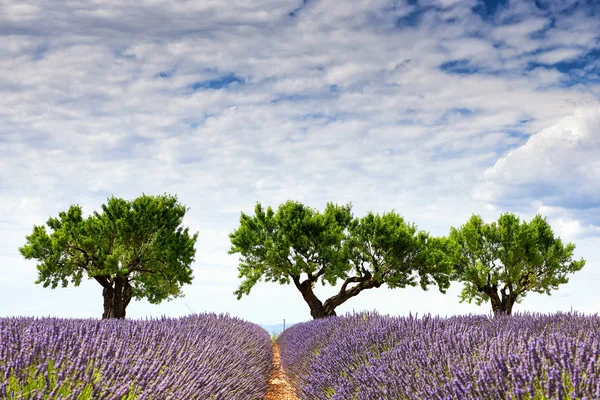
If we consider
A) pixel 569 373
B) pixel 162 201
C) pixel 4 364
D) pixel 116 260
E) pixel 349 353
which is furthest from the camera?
pixel 162 201

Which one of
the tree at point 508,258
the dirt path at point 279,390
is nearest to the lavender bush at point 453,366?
the dirt path at point 279,390

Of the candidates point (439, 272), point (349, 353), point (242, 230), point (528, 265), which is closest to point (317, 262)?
point (242, 230)

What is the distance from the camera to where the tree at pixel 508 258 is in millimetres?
27688

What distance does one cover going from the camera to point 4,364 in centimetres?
349

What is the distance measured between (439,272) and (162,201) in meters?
14.3

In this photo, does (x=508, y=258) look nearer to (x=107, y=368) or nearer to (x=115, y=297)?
(x=115, y=297)

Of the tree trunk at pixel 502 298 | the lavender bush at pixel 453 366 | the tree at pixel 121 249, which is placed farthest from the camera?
the tree trunk at pixel 502 298

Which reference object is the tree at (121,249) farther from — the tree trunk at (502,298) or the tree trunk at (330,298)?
the tree trunk at (502,298)

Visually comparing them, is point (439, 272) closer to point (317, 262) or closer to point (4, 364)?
point (317, 262)

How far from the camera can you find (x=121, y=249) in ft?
77.8

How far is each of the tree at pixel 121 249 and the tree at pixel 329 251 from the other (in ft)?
10.0

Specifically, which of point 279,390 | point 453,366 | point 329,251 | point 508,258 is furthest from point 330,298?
point 453,366

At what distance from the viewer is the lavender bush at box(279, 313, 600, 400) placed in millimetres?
2859

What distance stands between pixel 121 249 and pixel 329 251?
9572 mm
